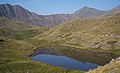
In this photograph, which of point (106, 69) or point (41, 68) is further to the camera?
point (41, 68)

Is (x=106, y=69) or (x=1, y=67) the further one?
(x=1, y=67)

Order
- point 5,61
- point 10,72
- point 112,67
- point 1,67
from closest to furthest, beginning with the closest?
point 112,67, point 10,72, point 1,67, point 5,61

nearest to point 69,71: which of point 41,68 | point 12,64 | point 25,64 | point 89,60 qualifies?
point 41,68

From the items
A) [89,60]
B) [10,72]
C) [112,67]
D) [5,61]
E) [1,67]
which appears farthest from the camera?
[89,60]

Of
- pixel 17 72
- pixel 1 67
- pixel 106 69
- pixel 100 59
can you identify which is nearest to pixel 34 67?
pixel 17 72

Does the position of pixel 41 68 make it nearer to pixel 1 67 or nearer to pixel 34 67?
pixel 34 67

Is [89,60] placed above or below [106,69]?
below

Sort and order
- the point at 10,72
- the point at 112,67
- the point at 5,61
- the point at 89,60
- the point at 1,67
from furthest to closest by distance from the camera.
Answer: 1. the point at 89,60
2. the point at 5,61
3. the point at 1,67
4. the point at 10,72
5. the point at 112,67

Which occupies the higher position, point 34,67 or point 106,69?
point 106,69

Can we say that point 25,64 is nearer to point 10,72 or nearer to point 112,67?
point 10,72
